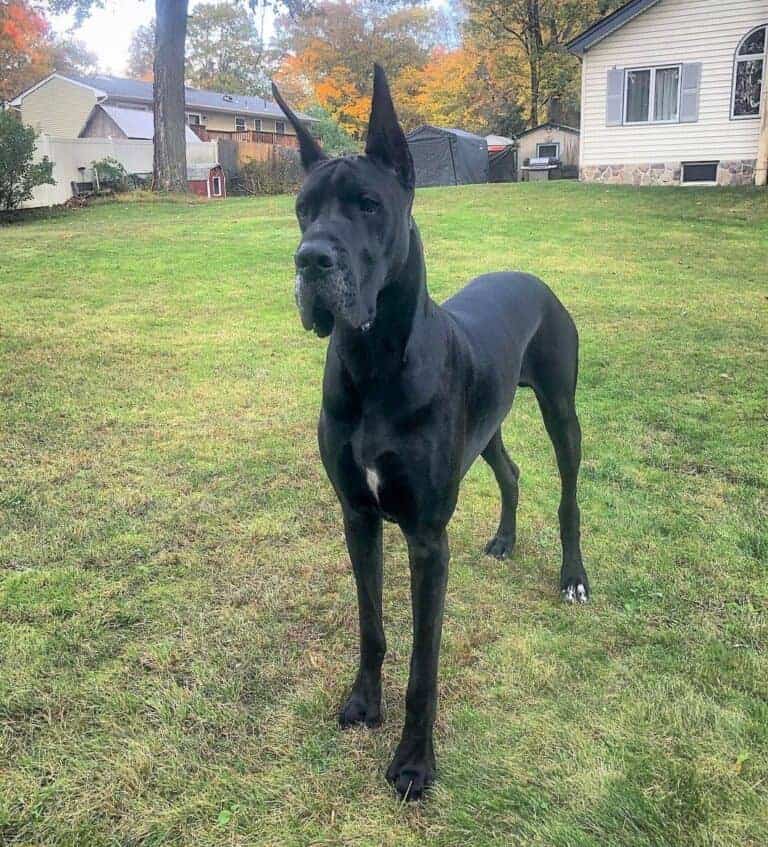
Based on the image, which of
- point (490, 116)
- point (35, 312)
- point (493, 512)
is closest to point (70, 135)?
point (490, 116)

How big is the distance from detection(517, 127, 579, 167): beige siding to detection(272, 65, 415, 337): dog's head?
3151cm

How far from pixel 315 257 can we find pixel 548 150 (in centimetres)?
3370

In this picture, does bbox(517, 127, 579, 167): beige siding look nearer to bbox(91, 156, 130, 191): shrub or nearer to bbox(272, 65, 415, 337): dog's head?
bbox(91, 156, 130, 191): shrub

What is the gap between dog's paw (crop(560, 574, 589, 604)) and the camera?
338 centimetres

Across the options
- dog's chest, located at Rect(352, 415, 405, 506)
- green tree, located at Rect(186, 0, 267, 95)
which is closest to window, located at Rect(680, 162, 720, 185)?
dog's chest, located at Rect(352, 415, 405, 506)

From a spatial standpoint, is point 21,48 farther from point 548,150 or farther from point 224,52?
point 548,150

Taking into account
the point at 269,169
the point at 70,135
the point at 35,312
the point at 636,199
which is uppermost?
the point at 70,135

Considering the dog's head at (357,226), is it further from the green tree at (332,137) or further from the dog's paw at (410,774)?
the green tree at (332,137)

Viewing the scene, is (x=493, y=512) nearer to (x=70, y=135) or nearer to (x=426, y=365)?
(x=426, y=365)

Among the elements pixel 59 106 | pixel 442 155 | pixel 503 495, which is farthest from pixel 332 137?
pixel 503 495

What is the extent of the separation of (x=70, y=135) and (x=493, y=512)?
135ft

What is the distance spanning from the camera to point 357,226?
2.03 meters

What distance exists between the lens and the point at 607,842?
2121mm

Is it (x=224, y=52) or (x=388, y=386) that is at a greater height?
(x=224, y=52)
